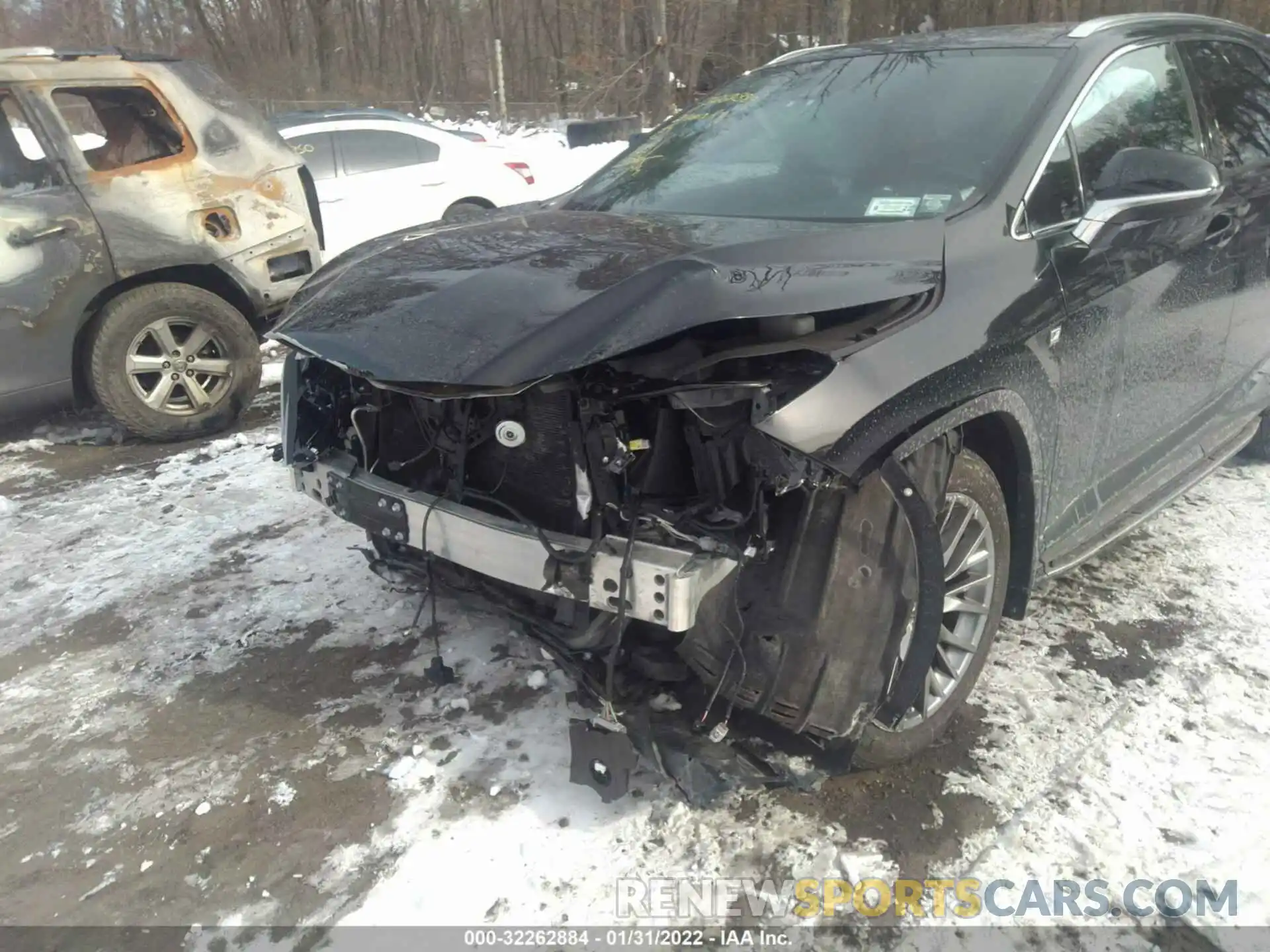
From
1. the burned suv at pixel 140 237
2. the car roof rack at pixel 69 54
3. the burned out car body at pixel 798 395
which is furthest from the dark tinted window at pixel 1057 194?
the car roof rack at pixel 69 54

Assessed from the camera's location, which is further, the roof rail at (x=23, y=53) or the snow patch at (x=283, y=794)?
the roof rail at (x=23, y=53)

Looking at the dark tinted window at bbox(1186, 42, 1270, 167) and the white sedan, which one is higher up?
the dark tinted window at bbox(1186, 42, 1270, 167)

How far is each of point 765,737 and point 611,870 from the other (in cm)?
52

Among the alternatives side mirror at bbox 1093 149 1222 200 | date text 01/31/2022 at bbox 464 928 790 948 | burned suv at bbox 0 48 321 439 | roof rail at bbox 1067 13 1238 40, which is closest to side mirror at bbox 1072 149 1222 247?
side mirror at bbox 1093 149 1222 200

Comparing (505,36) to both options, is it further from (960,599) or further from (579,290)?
(960,599)

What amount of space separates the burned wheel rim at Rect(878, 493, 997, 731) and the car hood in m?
0.68

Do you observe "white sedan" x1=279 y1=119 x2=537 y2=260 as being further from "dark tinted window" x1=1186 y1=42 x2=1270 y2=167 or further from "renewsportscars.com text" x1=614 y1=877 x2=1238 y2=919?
"renewsportscars.com text" x1=614 y1=877 x2=1238 y2=919

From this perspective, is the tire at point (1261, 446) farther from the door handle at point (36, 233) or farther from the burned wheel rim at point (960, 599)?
the door handle at point (36, 233)

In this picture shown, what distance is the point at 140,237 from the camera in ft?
16.3

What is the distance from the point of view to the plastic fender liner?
2.19 m

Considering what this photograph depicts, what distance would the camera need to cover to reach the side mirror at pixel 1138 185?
2.67 m

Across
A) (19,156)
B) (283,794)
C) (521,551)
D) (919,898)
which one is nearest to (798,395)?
(521,551)

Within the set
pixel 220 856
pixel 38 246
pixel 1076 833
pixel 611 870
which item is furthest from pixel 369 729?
pixel 38 246

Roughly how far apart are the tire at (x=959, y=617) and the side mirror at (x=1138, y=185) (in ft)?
2.60
